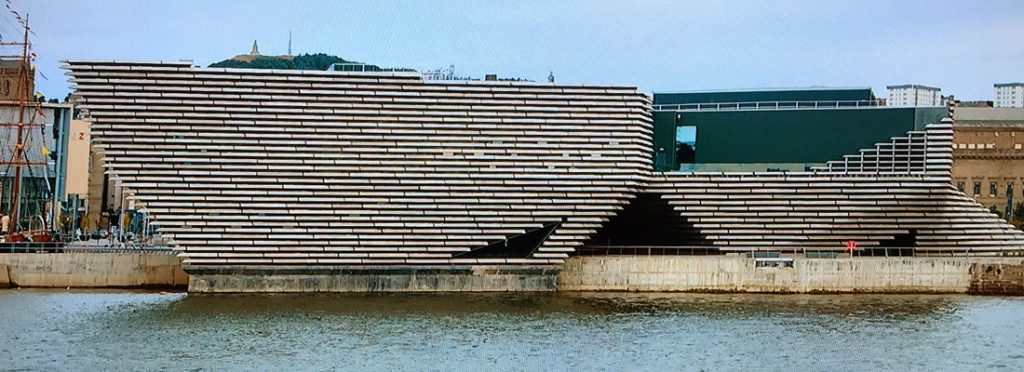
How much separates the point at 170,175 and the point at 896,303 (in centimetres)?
2743

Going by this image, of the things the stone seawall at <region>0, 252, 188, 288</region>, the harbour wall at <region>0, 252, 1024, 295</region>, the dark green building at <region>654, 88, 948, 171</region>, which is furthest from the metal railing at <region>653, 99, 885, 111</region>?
the stone seawall at <region>0, 252, 188, 288</region>

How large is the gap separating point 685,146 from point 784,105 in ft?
16.5

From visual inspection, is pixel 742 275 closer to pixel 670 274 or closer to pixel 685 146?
pixel 670 274

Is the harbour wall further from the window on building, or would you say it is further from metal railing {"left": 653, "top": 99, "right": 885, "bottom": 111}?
metal railing {"left": 653, "top": 99, "right": 885, "bottom": 111}

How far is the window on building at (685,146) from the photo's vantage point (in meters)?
67.4

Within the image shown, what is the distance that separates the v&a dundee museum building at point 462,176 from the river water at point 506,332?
2.14 meters

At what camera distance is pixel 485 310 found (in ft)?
187

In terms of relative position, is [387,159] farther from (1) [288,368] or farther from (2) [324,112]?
(1) [288,368]

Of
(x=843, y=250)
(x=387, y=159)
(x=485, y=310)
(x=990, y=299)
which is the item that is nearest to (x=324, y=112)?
(x=387, y=159)

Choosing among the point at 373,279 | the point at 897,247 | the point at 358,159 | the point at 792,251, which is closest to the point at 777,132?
the point at 792,251

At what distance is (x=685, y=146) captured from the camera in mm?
67438

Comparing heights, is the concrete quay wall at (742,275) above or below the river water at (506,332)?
above

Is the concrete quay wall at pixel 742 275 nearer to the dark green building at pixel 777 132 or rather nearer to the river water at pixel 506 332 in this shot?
the river water at pixel 506 332

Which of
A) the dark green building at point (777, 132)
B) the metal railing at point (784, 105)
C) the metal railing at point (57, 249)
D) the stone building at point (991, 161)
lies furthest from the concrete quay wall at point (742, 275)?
the stone building at point (991, 161)
